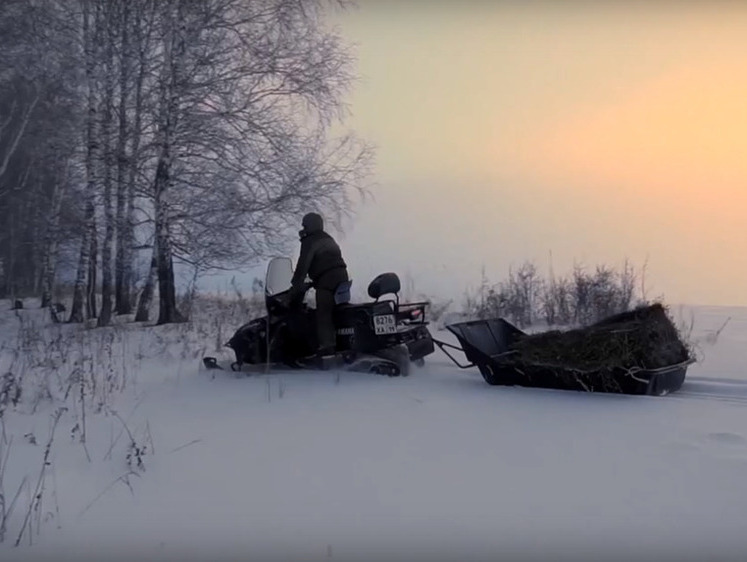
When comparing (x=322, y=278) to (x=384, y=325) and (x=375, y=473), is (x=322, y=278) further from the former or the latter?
(x=375, y=473)

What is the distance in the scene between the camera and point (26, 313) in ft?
53.7

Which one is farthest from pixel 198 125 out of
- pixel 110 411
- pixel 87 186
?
pixel 110 411

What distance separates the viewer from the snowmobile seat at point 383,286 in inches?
299

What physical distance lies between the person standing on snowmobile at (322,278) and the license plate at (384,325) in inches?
17.8

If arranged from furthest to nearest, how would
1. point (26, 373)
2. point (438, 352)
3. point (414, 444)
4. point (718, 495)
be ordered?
point (438, 352) < point (26, 373) < point (414, 444) < point (718, 495)

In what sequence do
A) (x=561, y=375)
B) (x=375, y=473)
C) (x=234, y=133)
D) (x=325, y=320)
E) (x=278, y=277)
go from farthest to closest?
(x=234, y=133)
(x=278, y=277)
(x=325, y=320)
(x=561, y=375)
(x=375, y=473)

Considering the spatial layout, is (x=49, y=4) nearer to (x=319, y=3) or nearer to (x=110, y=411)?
(x=319, y=3)

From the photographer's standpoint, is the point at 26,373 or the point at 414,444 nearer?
the point at 414,444

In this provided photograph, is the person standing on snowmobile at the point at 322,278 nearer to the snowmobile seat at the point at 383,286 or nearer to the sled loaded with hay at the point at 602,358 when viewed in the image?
the snowmobile seat at the point at 383,286

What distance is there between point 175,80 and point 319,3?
2.84 metres

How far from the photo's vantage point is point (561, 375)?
6758mm

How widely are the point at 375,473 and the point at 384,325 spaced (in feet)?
10.7

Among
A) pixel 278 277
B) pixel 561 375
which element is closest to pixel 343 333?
pixel 278 277

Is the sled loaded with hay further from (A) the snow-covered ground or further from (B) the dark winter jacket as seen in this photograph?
(B) the dark winter jacket
